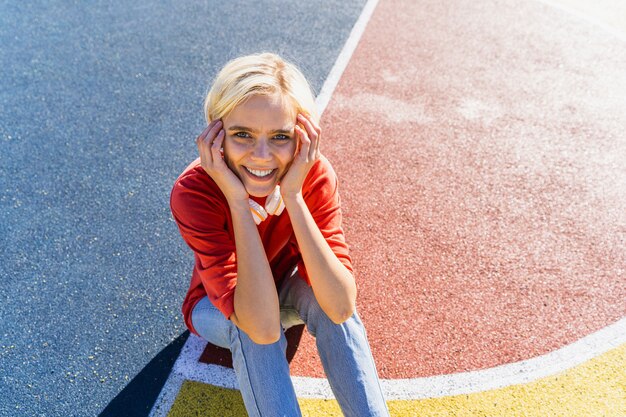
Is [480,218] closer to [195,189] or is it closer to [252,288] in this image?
[252,288]

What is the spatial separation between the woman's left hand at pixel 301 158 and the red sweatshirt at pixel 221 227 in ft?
0.74

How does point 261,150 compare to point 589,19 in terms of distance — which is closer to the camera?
point 261,150

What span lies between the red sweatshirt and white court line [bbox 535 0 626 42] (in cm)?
591

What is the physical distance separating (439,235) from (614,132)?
2.43m

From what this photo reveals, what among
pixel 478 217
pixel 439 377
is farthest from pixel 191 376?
pixel 478 217

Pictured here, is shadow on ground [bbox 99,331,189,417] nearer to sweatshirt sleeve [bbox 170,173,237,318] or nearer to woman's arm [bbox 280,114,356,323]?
sweatshirt sleeve [bbox 170,173,237,318]

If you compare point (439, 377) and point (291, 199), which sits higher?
point (291, 199)

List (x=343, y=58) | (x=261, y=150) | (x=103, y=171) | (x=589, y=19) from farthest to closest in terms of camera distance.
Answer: (x=589, y=19) < (x=343, y=58) < (x=103, y=171) < (x=261, y=150)

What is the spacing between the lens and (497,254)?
4.23 meters

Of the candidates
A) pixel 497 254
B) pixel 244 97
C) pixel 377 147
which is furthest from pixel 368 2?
pixel 244 97

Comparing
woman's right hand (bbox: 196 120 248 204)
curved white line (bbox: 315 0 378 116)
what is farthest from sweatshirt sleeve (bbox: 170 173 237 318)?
curved white line (bbox: 315 0 378 116)

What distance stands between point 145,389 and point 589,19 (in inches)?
285

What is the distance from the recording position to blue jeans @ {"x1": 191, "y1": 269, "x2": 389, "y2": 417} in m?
2.69

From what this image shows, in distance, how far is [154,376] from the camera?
3.39m
